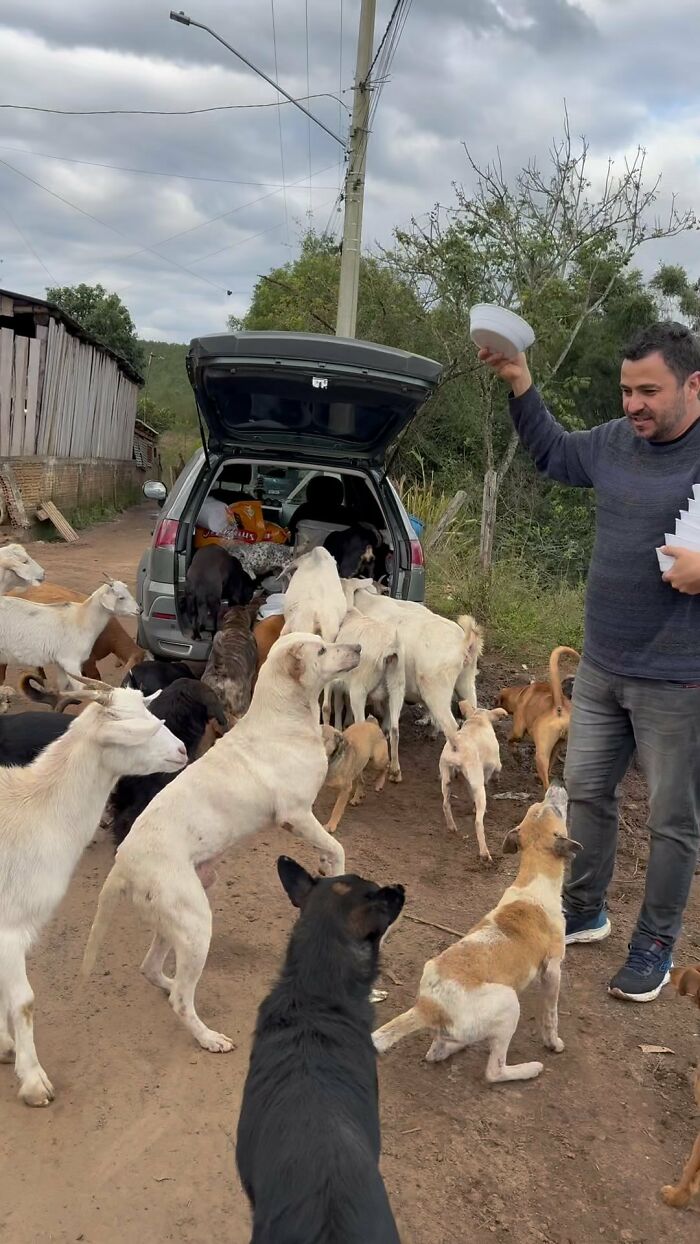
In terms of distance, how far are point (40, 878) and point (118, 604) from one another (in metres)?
3.49

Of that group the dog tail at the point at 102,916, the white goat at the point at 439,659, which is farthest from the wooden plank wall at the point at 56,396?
the dog tail at the point at 102,916

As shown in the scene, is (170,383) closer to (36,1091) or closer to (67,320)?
(67,320)

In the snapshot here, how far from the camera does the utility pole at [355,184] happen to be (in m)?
13.6

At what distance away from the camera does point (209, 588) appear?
21.1 feet

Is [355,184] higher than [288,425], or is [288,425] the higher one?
[355,184]

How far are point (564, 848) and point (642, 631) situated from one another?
895 millimetres

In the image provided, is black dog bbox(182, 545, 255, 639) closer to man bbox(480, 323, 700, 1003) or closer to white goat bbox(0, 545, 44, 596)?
white goat bbox(0, 545, 44, 596)

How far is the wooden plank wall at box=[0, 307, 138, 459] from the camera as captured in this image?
1462 cm

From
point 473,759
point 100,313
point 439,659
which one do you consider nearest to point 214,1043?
point 473,759

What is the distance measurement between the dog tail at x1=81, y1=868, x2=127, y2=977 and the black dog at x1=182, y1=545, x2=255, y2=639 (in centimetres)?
326

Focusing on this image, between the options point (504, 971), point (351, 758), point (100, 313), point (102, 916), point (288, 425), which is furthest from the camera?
point (100, 313)

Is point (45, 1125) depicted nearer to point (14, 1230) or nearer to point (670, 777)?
point (14, 1230)

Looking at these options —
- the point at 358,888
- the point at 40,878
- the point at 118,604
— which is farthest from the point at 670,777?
the point at 118,604

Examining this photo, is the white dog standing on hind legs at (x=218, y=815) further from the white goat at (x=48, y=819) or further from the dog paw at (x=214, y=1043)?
the white goat at (x=48, y=819)
